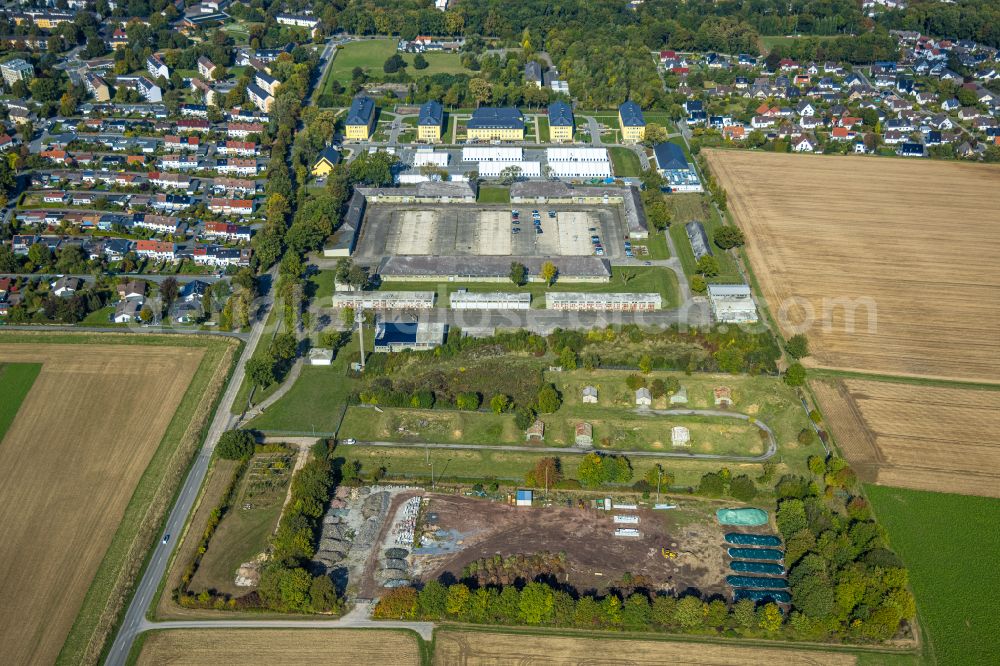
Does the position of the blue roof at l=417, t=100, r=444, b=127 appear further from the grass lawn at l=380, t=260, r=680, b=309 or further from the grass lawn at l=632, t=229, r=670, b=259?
the grass lawn at l=380, t=260, r=680, b=309

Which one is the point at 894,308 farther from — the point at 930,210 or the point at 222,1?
the point at 222,1

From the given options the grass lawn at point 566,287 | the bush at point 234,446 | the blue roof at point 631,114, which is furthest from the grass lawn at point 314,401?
the blue roof at point 631,114

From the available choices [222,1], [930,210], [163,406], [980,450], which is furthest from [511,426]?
[222,1]

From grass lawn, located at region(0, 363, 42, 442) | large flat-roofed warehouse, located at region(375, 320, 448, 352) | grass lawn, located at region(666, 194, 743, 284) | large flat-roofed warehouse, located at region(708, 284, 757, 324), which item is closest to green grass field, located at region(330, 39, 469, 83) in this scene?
grass lawn, located at region(666, 194, 743, 284)

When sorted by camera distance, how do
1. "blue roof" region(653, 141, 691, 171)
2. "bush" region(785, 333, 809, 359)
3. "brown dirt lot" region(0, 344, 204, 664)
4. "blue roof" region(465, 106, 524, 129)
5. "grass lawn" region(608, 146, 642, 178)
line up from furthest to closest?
"blue roof" region(465, 106, 524, 129)
"grass lawn" region(608, 146, 642, 178)
"blue roof" region(653, 141, 691, 171)
"bush" region(785, 333, 809, 359)
"brown dirt lot" region(0, 344, 204, 664)

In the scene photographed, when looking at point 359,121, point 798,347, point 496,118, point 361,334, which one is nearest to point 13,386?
point 361,334

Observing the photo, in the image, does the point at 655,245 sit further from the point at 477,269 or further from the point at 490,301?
the point at 490,301
